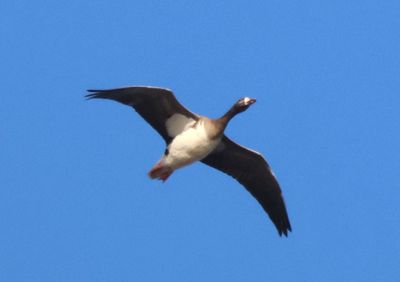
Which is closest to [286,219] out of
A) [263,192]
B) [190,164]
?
[263,192]

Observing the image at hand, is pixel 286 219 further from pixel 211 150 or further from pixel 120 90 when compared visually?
pixel 120 90

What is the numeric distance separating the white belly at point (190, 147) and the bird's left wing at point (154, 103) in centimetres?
27

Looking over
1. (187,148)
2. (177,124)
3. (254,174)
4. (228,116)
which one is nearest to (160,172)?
(187,148)

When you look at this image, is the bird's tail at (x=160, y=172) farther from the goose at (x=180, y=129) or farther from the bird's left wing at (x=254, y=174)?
the bird's left wing at (x=254, y=174)

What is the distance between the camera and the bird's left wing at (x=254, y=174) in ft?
75.7

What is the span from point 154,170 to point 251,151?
6.69ft

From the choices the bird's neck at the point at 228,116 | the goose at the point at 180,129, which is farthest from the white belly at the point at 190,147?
the bird's neck at the point at 228,116

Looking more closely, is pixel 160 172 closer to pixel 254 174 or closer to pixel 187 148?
pixel 187 148

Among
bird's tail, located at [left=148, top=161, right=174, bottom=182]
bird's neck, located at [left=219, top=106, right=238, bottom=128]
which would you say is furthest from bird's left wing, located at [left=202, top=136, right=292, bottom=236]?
bird's tail, located at [left=148, top=161, right=174, bottom=182]

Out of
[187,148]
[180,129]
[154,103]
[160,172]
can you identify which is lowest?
[160,172]

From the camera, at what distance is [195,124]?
22078 mm

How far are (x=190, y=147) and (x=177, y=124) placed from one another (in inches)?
25.0

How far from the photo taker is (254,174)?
23.4 m

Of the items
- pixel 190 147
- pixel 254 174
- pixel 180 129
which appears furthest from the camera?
pixel 254 174
